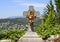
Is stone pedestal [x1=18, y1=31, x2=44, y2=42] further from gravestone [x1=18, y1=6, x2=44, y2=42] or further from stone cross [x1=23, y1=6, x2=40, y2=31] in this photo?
stone cross [x1=23, y1=6, x2=40, y2=31]

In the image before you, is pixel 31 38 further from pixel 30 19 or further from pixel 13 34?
pixel 13 34

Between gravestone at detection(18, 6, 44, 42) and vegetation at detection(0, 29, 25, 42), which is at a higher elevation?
gravestone at detection(18, 6, 44, 42)

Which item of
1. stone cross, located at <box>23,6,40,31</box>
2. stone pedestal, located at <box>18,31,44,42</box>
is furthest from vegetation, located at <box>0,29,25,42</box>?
stone pedestal, located at <box>18,31,44,42</box>

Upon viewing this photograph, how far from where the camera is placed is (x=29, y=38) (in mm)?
8555

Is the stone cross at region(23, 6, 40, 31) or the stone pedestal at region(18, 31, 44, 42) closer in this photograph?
the stone pedestal at region(18, 31, 44, 42)

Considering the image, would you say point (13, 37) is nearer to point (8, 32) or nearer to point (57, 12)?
point (8, 32)

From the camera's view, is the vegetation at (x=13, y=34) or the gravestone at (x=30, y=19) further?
the vegetation at (x=13, y=34)

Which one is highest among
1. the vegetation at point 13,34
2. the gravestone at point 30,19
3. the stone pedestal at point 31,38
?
the gravestone at point 30,19

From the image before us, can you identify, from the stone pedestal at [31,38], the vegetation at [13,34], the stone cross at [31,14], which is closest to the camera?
the stone pedestal at [31,38]

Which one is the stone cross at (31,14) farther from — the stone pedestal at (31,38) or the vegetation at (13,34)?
the vegetation at (13,34)

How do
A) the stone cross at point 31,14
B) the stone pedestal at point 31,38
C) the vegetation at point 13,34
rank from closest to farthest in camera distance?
the stone pedestal at point 31,38
the stone cross at point 31,14
the vegetation at point 13,34

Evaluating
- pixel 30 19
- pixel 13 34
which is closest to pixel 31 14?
pixel 30 19

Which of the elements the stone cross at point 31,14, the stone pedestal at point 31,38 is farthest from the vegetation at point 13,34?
the stone pedestal at point 31,38

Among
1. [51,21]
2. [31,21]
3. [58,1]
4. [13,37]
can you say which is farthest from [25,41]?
[58,1]
